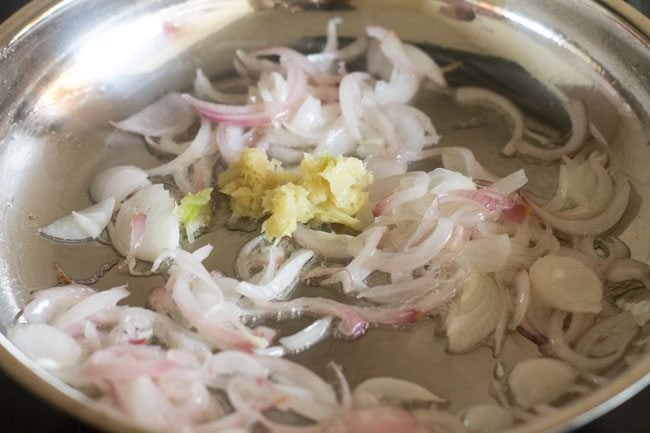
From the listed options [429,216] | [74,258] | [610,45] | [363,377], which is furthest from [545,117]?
[74,258]

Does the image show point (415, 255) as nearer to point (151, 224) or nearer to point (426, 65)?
point (151, 224)

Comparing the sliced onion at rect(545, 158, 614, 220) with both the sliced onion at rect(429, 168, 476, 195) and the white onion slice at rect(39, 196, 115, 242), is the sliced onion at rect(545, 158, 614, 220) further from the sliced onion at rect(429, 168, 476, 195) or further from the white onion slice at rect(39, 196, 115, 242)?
the white onion slice at rect(39, 196, 115, 242)

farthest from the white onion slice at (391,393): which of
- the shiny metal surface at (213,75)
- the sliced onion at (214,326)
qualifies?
the sliced onion at (214,326)

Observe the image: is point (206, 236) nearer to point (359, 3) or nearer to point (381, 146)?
point (381, 146)

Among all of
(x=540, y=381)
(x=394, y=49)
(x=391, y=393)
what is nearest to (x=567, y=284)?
(x=540, y=381)

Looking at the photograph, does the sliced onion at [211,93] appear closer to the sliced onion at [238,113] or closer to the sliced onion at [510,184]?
the sliced onion at [238,113]

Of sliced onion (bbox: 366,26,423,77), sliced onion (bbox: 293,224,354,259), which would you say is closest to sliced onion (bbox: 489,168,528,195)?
sliced onion (bbox: 293,224,354,259)
